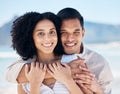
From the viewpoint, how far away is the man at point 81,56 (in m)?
1.53

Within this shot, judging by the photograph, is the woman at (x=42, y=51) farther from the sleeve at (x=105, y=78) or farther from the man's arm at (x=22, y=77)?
the sleeve at (x=105, y=78)

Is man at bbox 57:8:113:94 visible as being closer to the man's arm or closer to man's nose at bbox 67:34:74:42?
man's nose at bbox 67:34:74:42

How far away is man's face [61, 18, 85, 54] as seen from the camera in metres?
1.59

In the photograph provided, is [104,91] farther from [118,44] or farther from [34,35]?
[118,44]

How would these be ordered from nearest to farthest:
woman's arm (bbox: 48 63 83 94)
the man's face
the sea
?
woman's arm (bbox: 48 63 83 94) → the man's face → the sea

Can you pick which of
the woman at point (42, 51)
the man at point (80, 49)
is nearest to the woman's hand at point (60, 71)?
the woman at point (42, 51)

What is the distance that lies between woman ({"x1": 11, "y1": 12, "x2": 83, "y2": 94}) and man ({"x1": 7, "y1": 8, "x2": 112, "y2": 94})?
43mm

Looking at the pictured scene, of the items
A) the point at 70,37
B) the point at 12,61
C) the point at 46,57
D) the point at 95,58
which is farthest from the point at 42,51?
the point at 12,61

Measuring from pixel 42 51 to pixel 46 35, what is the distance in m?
0.08

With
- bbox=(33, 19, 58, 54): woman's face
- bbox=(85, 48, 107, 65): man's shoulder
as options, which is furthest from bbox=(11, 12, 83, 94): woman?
bbox=(85, 48, 107, 65): man's shoulder

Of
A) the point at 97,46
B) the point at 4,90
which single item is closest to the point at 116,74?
the point at 4,90

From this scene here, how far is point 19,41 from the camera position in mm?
1571

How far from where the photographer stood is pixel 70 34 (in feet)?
5.25

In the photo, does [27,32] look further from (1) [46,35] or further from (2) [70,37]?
(2) [70,37]
